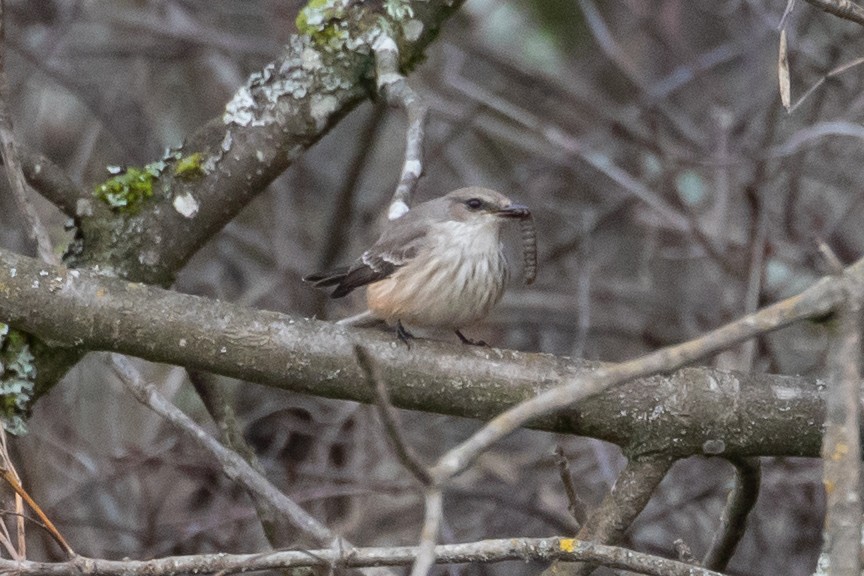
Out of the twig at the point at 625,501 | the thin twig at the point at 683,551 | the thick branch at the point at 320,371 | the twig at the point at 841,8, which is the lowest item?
the thin twig at the point at 683,551

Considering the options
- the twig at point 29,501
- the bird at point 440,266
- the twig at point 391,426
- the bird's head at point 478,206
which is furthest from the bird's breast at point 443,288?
the twig at point 391,426

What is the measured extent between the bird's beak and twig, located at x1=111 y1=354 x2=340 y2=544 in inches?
59.3

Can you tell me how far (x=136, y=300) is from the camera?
297 cm

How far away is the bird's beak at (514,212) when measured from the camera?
4.18 m

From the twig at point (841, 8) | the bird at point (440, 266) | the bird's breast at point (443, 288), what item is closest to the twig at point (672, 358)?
the twig at point (841, 8)

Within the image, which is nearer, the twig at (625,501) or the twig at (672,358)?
the twig at (672,358)

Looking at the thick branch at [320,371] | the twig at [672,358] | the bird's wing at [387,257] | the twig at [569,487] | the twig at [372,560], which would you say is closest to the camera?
the twig at [672,358]

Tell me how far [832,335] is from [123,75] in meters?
6.52

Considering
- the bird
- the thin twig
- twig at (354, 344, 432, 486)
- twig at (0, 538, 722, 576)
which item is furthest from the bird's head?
twig at (354, 344, 432, 486)

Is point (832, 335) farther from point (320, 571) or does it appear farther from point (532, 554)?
point (320, 571)

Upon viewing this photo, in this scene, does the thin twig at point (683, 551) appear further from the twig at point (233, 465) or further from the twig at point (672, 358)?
the twig at point (672, 358)

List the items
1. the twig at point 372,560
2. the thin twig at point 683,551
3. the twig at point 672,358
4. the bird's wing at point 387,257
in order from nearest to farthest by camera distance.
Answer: the twig at point 672,358, the twig at point 372,560, the thin twig at point 683,551, the bird's wing at point 387,257

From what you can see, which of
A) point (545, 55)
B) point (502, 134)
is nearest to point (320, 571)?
point (502, 134)

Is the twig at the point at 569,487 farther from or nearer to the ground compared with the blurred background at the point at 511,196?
nearer to the ground
